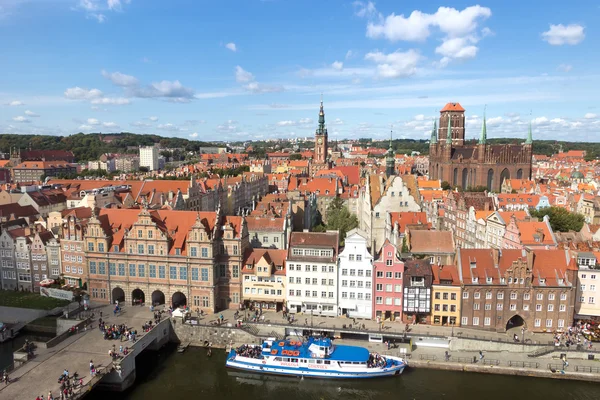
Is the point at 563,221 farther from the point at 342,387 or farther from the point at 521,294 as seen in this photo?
the point at 342,387

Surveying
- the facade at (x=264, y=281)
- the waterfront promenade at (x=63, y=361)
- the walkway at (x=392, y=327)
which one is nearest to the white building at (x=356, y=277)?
the walkway at (x=392, y=327)

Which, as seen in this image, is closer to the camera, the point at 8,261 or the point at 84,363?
the point at 84,363

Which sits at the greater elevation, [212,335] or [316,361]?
[212,335]

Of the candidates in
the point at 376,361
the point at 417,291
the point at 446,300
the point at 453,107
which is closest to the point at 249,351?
the point at 376,361

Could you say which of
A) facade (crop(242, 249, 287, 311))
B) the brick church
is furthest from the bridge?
the brick church

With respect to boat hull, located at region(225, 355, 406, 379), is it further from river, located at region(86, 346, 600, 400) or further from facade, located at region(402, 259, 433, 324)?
facade, located at region(402, 259, 433, 324)

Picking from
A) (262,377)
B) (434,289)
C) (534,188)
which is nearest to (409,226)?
(434,289)
